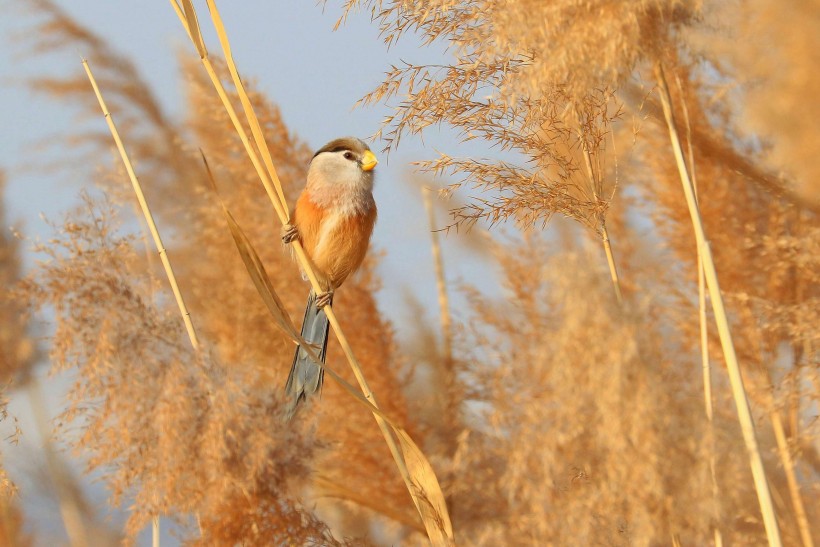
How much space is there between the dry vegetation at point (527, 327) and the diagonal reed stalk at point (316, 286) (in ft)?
0.42

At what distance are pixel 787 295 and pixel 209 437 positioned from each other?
1819 mm

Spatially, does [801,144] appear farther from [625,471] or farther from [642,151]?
[642,151]

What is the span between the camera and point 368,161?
1.79m

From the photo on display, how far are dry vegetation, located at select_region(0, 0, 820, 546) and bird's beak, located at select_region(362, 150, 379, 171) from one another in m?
0.28

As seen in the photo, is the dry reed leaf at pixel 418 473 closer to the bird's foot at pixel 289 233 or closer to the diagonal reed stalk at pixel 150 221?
the bird's foot at pixel 289 233

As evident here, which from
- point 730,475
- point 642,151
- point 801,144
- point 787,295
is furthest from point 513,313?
point 730,475

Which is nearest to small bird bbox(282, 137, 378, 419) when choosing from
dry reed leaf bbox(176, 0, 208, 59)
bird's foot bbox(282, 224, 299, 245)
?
bird's foot bbox(282, 224, 299, 245)

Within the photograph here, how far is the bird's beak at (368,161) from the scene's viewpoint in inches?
69.6

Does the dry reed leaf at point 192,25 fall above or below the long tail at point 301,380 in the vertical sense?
above

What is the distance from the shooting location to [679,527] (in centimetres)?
119

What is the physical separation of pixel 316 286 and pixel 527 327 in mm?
1147

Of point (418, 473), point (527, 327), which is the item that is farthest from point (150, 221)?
point (527, 327)

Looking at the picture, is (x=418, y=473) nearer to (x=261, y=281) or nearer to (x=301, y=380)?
(x=301, y=380)

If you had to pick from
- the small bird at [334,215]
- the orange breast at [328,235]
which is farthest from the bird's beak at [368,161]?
the orange breast at [328,235]
